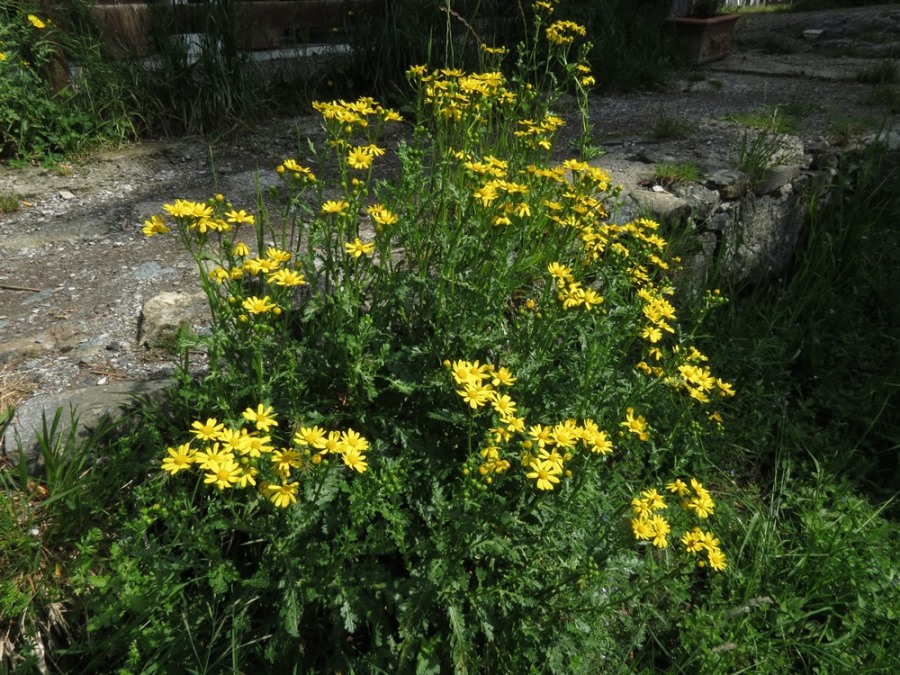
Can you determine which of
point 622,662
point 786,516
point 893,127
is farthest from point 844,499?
point 893,127

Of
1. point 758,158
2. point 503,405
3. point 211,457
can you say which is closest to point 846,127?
point 758,158

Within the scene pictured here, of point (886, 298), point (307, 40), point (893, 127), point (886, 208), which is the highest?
point (307, 40)

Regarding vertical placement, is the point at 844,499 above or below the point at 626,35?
below

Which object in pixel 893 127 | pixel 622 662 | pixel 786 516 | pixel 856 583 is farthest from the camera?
pixel 893 127

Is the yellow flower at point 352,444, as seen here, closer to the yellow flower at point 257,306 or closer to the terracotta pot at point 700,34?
the yellow flower at point 257,306

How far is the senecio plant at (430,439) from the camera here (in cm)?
157

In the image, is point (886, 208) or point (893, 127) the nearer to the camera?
point (886, 208)

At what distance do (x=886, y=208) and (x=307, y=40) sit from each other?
4.52 m

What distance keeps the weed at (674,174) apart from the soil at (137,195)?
1.34 ft

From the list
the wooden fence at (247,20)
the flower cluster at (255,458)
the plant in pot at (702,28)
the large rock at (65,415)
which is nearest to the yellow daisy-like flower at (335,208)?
the flower cluster at (255,458)

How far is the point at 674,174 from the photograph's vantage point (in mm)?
3545

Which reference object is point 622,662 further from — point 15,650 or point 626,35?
point 626,35

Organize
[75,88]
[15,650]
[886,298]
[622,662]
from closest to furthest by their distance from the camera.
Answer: [15,650] < [622,662] < [886,298] < [75,88]

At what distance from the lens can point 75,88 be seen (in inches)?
158
